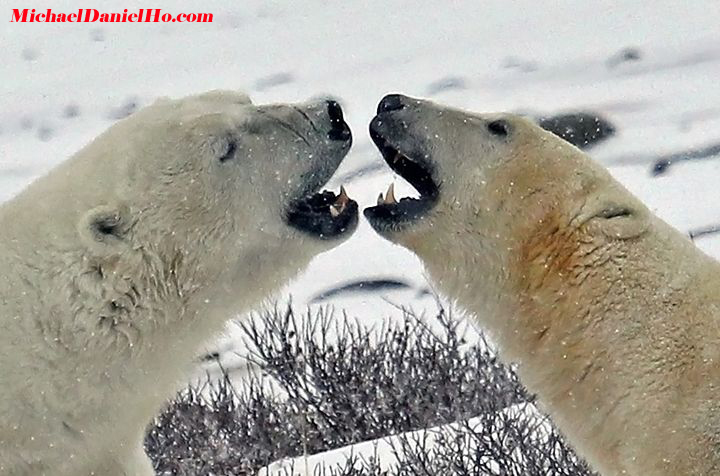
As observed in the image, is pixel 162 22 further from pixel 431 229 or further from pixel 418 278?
pixel 431 229

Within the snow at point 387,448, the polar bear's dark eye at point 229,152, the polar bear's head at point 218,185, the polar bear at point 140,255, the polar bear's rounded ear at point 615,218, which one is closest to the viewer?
the polar bear at point 140,255

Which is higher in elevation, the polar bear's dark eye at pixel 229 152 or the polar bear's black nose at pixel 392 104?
the polar bear's black nose at pixel 392 104

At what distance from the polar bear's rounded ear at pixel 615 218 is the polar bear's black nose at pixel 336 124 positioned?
2.02 feet

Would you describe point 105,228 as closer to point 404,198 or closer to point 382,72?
point 404,198

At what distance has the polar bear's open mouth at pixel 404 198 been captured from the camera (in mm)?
3516

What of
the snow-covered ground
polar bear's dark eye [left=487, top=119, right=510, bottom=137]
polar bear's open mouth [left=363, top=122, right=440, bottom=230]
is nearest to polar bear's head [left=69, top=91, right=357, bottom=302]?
polar bear's open mouth [left=363, top=122, right=440, bottom=230]

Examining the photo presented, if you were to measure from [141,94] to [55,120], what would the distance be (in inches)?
51.0

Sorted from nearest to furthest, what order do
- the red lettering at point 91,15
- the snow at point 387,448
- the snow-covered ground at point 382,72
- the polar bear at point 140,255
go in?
the polar bear at point 140,255
the snow at point 387,448
the snow-covered ground at point 382,72
the red lettering at point 91,15

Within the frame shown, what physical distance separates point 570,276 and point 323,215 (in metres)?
0.62

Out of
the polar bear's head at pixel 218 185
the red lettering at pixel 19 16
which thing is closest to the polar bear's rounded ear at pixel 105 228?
the polar bear's head at pixel 218 185

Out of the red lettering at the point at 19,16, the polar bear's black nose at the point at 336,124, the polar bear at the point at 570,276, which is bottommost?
the polar bear at the point at 570,276

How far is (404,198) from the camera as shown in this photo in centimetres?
358

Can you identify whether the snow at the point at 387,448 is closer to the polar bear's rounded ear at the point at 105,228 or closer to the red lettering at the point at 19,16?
the polar bear's rounded ear at the point at 105,228

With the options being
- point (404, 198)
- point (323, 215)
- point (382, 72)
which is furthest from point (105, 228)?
point (382, 72)
